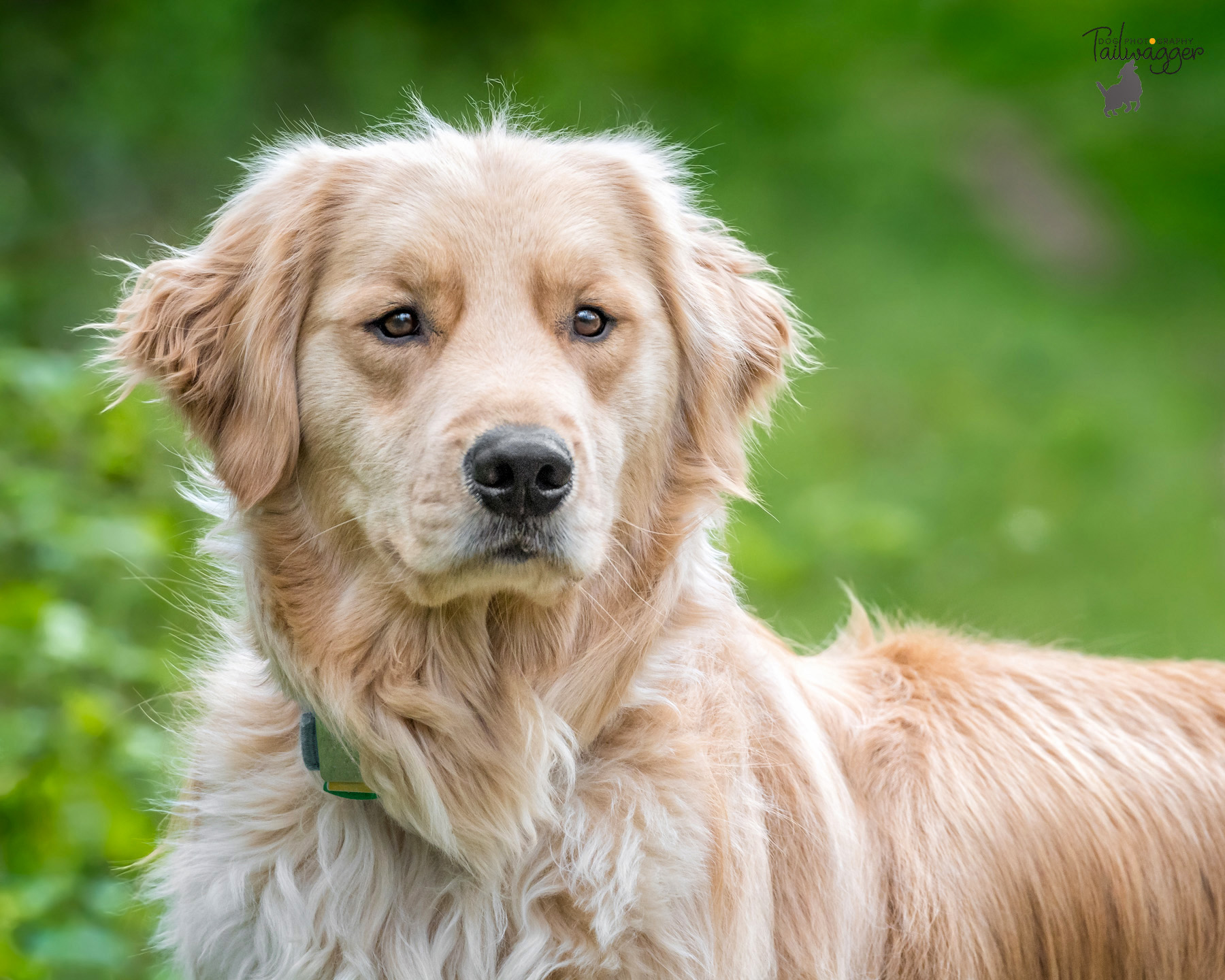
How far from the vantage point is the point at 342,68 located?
912 centimetres

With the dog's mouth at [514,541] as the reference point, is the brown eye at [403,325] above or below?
above

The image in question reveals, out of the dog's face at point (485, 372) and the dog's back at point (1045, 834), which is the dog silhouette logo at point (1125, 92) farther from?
the dog's face at point (485, 372)

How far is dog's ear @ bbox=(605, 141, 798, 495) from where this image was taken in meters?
3.08

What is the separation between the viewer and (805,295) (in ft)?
31.0

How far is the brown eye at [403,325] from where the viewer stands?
278 centimetres

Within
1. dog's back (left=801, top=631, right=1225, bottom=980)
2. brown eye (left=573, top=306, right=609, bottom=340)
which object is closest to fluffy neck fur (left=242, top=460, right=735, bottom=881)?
brown eye (left=573, top=306, right=609, bottom=340)

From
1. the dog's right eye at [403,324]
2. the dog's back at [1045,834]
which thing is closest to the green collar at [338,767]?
the dog's right eye at [403,324]

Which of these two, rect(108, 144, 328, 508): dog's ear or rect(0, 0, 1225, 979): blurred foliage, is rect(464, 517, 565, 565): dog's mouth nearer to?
rect(108, 144, 328, 508): dog's ear

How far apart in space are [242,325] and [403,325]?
0.42m

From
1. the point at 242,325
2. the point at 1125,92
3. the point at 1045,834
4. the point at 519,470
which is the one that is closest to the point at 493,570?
the point at 519,470

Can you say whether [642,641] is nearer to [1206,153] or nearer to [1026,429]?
[1026,429]

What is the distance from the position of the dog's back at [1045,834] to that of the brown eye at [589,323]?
3.61 feet

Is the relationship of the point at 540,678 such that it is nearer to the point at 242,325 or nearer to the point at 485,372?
the point at 485,372

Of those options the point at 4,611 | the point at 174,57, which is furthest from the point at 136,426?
the point at 174,57
